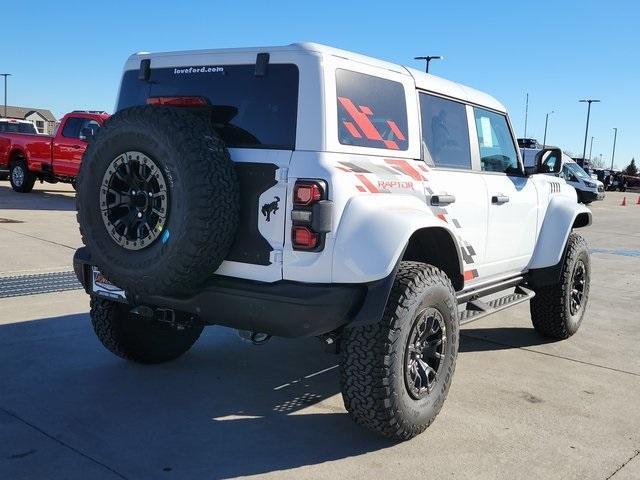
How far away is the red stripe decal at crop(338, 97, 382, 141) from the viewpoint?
330cm

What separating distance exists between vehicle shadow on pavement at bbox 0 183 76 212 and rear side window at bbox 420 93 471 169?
10755 mm

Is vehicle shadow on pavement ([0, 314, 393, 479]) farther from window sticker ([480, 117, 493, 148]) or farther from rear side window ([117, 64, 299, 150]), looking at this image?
window sticker ([480, 117, 493, 148])

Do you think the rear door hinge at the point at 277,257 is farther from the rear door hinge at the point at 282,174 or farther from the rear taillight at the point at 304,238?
the rear door hinge at the point at 282,174

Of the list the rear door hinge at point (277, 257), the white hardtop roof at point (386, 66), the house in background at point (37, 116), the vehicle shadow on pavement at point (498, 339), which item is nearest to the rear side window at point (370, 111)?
the white hardtop roof at point (386, 66)

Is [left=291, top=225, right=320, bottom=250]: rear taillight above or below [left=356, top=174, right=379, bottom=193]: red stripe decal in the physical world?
below

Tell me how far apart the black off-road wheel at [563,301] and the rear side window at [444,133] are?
5.44 feet

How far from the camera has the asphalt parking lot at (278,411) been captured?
10.2ft

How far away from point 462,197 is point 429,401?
52.0 inches

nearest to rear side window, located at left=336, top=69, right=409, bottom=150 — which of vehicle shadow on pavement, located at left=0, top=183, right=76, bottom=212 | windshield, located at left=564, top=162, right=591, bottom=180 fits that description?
vehicle shadow on pavement, located at left=0, top=183, right=76, bottom=212

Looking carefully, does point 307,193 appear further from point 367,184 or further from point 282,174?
point 367,184

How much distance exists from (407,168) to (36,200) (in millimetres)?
13440

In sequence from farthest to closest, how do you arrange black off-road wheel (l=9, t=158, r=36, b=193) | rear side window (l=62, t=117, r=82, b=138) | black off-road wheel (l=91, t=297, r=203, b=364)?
black off-road wheel (l=9, t=158, r=36, b=193) < rear side window (l=62, t=117, r=82, b=138) < black off-road wheel (l=91, t=297, r=203, b=364)

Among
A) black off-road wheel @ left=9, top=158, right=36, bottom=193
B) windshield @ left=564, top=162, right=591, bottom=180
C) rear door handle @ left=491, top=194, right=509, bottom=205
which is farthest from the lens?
windshield @ left=564, top=162, right=591, bottom=180

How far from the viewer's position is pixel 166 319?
11.9 feet
